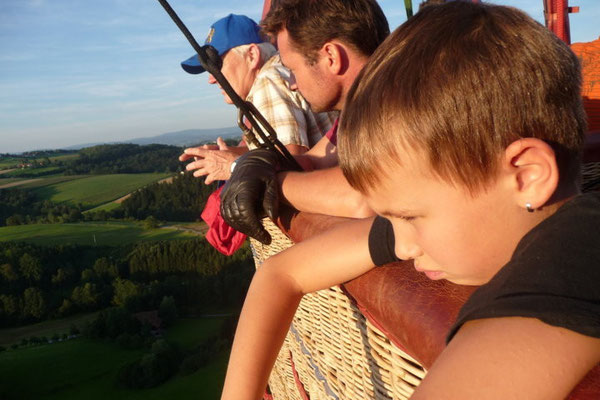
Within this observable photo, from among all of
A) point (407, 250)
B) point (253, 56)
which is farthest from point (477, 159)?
point (253, 56)

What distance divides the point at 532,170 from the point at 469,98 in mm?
116

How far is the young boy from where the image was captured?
1.69 feet

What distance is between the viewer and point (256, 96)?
2211 mm

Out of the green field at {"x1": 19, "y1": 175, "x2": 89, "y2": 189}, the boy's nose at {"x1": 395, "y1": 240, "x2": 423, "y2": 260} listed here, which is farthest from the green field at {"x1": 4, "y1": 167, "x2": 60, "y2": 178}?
the boy's nose at {"x1": 395, "y1": 240, "x2": 423, "y2": 260}

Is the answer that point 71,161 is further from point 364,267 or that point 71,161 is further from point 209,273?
point 364,267

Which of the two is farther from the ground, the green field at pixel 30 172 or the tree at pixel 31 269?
the green field at pixel 30 172

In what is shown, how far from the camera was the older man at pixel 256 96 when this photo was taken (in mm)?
2092

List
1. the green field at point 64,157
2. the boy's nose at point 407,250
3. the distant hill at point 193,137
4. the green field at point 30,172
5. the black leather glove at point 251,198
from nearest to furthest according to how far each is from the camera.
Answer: the boy's nose at point 407,250
the black leather glove at point 251,198
the green field at point 30,172
the green field at point 64,157
the distant hill at point 193,137

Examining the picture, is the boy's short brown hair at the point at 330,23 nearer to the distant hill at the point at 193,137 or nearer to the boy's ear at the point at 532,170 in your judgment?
the boy's ear at the point at 532,170

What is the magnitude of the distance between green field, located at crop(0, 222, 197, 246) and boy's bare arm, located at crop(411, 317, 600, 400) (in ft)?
134

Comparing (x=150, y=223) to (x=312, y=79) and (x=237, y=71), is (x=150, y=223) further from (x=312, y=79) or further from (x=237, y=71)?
(x=312, y=79)

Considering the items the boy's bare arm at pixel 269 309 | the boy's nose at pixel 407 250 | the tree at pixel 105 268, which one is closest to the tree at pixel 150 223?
the tree at pixel 105 268

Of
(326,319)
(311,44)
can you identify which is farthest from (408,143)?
(311,44)

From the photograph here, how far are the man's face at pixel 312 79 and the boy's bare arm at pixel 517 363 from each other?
143 cm
